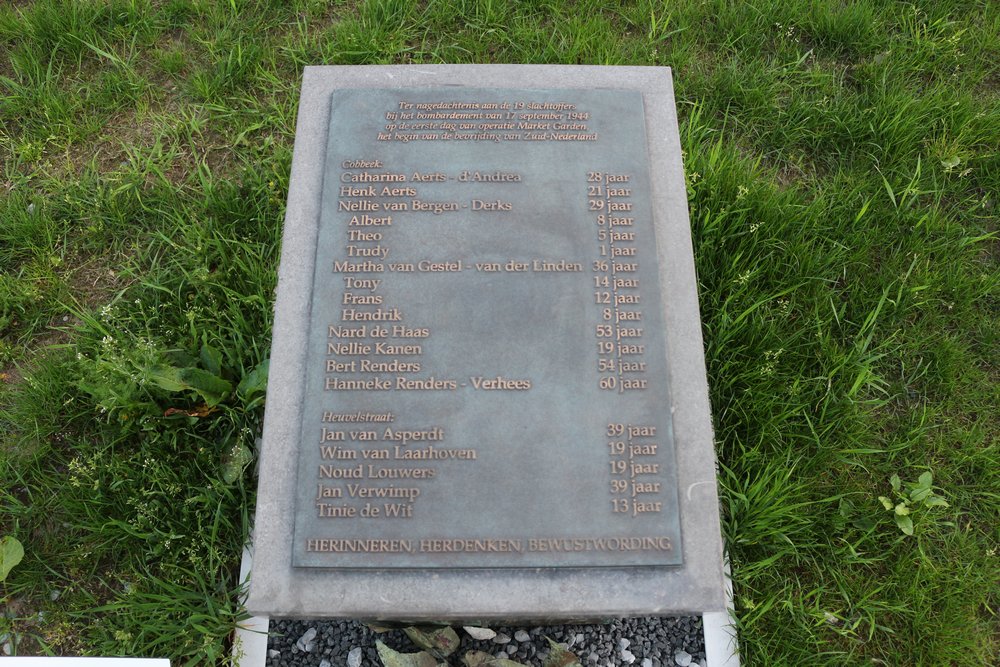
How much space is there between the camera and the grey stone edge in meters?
2.22

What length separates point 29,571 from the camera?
2893mm

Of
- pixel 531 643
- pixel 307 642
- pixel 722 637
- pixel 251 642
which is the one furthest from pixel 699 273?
pixel 251 642

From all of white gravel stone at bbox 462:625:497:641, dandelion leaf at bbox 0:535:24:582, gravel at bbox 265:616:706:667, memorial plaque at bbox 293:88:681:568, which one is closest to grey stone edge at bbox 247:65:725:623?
memorial plaque at bbox 293:88:681:568

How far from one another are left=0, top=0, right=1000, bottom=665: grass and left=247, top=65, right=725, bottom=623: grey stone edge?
686 mm

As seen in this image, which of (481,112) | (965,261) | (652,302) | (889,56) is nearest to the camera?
(652,302)

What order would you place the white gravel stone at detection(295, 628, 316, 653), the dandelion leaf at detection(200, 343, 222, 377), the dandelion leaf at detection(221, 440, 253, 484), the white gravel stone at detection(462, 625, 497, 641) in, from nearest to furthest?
the white gravel stone at detection(462, 625, 497, 641)
the white gravel stone at detection(295, 628, 316, 653)
the dandelion leaf at detection(221, 440, 253, 484)
the dandelion leaf at detection(200, 343, 222, 377)

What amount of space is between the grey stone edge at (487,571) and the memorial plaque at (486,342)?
0.07m

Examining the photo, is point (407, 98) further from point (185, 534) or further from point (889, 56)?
point (889, 56)

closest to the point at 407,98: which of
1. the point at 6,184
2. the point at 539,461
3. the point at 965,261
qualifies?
the point at 539,461

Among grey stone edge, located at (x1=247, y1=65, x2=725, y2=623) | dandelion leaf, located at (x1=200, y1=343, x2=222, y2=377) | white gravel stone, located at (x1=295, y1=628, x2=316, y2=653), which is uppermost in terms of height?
grey stone edge, located at (x1=247, y1=65, x2=725, y2=623)

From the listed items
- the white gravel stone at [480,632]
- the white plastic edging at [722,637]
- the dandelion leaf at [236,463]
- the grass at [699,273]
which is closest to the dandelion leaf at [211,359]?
the grass at [699,273]

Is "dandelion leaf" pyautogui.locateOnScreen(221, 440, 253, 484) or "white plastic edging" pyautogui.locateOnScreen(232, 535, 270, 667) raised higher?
"dandelion leaf" pyautogui.locateOnScreen(221, 440, 253, 484)

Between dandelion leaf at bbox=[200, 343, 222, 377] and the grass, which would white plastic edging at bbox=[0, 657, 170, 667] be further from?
dandelion leaf at bbox=[200, 343, 222, 377]

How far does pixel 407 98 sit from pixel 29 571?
2.49 metres
